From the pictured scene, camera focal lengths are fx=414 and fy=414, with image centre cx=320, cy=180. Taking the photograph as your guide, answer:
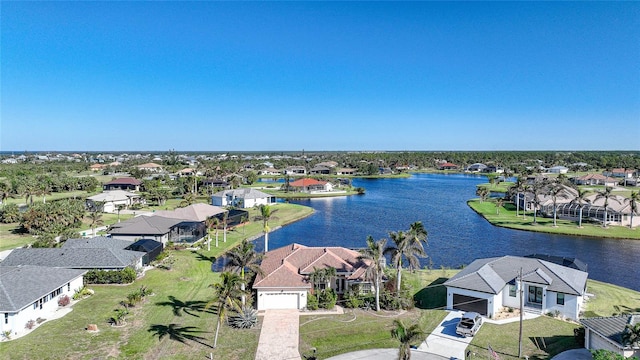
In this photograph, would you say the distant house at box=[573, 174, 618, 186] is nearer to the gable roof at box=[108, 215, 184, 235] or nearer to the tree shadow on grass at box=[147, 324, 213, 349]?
the gable roof at box=[108, 215, 184, 235]

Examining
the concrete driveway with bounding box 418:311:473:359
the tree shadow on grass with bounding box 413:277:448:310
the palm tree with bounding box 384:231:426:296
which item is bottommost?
the tree shadow on grass with bounding box 413:277:448:310

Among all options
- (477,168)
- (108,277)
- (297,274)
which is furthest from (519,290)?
(477,168)

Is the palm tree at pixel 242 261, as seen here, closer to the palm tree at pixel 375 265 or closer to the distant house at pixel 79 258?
the palm tree at pixel 375 265

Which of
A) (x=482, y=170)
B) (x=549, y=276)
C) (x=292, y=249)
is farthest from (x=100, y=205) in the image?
(x=482, y=170)

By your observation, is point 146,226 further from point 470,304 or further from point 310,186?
point 310,186

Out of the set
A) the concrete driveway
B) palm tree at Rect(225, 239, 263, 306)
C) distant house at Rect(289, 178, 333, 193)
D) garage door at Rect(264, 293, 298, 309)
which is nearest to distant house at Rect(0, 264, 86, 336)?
palm tree at Rect(225, 239, 263, 306)

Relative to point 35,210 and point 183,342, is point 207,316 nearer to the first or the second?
point 183,342
